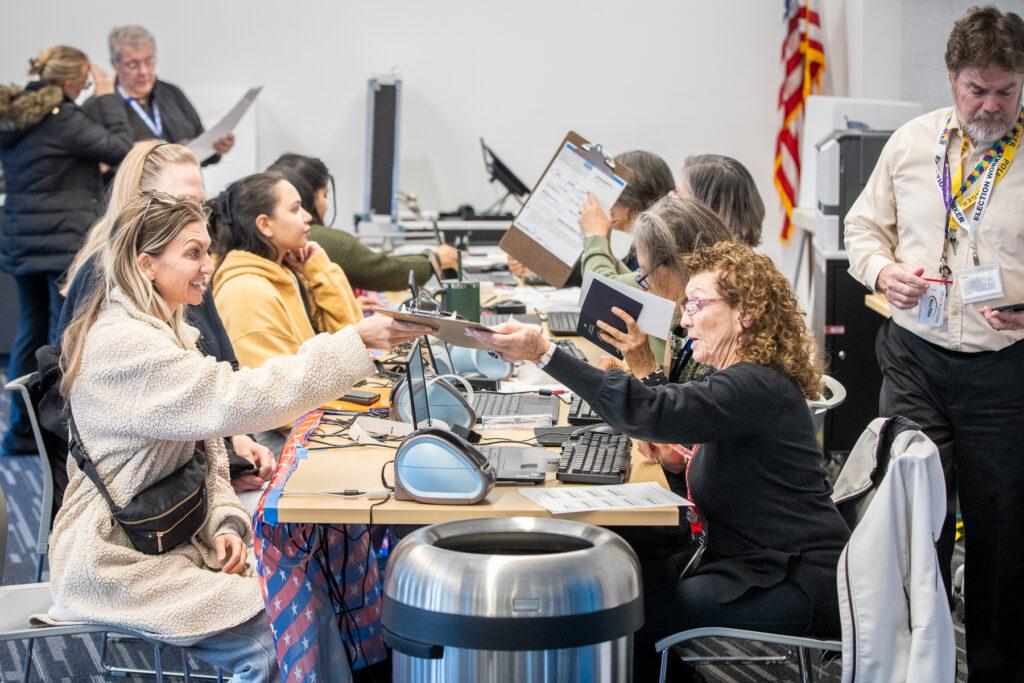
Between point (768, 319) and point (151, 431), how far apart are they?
3.88 feet

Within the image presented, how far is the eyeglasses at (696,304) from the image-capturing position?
222 cm

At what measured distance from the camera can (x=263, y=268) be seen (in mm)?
3297

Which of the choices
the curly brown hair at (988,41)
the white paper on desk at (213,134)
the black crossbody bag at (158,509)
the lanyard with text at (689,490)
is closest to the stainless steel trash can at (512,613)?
the lanyard with text at (689,490)

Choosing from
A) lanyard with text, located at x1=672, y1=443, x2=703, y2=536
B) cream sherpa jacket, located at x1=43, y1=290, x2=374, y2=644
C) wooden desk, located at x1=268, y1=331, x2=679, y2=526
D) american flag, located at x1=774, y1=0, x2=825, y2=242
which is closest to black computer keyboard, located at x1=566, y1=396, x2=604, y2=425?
lanyard with text, located at x1=672, y1=443, x2=703, y2=536

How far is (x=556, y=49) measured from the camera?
708cm

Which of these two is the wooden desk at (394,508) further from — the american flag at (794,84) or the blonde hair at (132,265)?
the american flag at (794,84)

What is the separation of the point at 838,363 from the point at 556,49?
3356 mm

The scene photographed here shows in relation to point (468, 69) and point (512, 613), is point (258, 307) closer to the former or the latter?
point (512, 613)

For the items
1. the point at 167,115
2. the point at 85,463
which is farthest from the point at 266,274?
the point at 167,115

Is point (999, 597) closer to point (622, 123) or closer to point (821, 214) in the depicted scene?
point (821, 214)

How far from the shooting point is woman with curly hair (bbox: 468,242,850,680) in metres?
2.08

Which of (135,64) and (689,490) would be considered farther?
(135,64)

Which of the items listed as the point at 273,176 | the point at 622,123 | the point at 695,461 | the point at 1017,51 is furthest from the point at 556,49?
the point at 695,461

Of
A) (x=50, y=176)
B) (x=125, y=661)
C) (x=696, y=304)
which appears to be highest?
(x=50, y=176)
